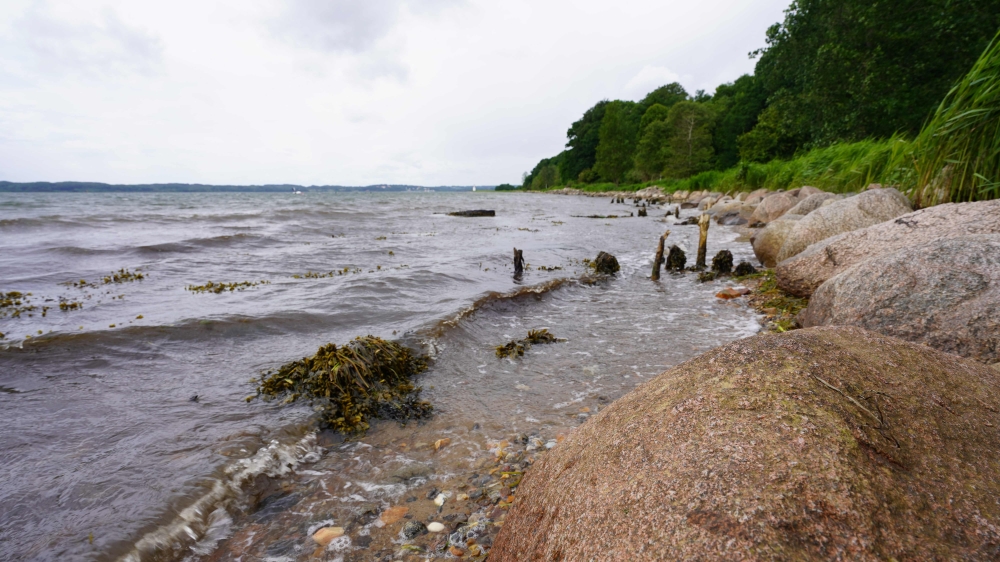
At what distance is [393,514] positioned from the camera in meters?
2.93

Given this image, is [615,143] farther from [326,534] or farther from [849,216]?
[326,534]

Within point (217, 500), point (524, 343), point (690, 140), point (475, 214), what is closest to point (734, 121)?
point (690, 140)

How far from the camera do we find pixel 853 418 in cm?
158

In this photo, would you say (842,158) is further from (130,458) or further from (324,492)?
(130,458)

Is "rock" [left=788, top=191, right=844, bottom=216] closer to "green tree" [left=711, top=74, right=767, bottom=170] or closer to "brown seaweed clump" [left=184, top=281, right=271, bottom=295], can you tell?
"brown seaweed clump" [left=184, top=281, right=271, bottom=295]

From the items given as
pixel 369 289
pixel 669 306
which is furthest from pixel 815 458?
pixel 369 289

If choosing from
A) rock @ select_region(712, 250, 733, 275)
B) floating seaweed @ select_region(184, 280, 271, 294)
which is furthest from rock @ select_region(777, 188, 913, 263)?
floating seaweed @ select_region(184, 280, 271, 294)

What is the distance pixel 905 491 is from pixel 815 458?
0.89 ft

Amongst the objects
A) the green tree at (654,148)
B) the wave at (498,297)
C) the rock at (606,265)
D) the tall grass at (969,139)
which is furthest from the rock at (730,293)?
the green tree at (654,148)

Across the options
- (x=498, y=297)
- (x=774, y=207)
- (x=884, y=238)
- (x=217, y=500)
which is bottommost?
(x=217, y=500)

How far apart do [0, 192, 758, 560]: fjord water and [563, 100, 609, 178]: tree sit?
285ft

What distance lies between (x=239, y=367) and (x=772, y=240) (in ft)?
35.4

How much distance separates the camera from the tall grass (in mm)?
5305

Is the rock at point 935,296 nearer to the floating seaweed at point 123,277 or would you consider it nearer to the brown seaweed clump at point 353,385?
the brown seaweed clump at point 353,385
